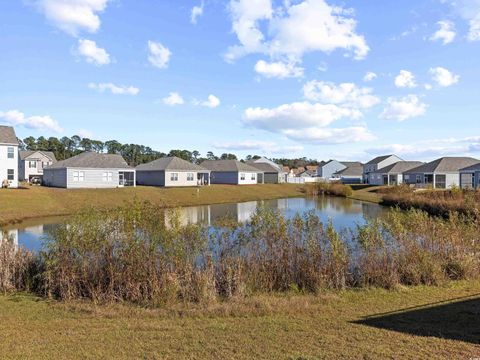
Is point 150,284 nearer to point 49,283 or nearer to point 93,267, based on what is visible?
point 93,267

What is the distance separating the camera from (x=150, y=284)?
30.4 feet

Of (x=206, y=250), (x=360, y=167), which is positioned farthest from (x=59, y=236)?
(x=360, y=167)

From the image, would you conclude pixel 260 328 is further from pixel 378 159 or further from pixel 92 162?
pixel 378 159

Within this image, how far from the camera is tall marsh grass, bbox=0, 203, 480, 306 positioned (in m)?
9.45

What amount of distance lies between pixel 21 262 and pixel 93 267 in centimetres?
231

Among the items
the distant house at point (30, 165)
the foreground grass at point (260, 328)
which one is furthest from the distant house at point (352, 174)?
the foreground grass at point (260, 328)

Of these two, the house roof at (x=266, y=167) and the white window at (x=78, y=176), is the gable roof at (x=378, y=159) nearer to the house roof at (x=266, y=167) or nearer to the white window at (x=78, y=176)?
the house roof at (x=266, y=167)

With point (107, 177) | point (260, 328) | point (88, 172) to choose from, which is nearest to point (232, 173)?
point (107, 177)

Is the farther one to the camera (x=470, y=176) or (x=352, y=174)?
(x=352, y=174)

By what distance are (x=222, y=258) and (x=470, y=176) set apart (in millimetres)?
50016

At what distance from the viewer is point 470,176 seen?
165 feet

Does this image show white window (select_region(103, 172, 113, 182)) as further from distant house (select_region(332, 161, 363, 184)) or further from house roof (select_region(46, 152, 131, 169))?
distant house (select_region(332, 161, 363, 184))

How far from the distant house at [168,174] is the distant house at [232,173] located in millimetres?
8167

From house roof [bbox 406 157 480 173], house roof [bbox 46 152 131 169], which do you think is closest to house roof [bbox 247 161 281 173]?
house roof [bbox 406 157 480 173]
